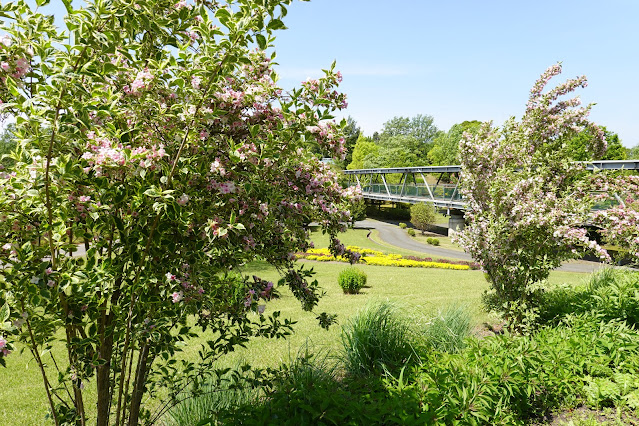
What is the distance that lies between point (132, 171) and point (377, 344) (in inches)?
164

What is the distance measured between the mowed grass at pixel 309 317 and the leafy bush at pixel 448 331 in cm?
40

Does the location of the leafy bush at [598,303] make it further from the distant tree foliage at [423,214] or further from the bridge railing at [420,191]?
the distant tree foliage at [423,214]

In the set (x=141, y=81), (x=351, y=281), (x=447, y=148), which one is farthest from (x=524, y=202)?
(x=447, y=148)

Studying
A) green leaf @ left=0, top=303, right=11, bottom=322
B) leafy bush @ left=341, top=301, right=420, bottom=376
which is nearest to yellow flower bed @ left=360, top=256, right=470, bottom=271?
leafy bush @ left=341, top=301, right=420, bottom=376

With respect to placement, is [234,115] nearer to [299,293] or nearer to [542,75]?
[299,293]

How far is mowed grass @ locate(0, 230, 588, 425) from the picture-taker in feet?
17.4

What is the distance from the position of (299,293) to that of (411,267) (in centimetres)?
1837

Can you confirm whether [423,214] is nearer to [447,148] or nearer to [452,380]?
[452,380]

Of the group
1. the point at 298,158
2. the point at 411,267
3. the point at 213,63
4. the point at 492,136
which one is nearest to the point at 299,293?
the point at 298,158

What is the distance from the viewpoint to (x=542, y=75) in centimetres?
848

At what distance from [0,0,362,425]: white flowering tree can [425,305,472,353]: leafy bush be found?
11.9ft

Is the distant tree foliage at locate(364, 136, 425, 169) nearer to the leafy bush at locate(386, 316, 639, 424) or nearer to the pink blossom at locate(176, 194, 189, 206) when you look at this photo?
the leafy bush at locate(386, 316, 639, 424)

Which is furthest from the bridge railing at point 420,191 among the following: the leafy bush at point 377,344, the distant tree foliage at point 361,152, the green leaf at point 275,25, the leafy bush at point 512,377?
the green leaf at point 275,25

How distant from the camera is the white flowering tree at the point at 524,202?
6727mm
